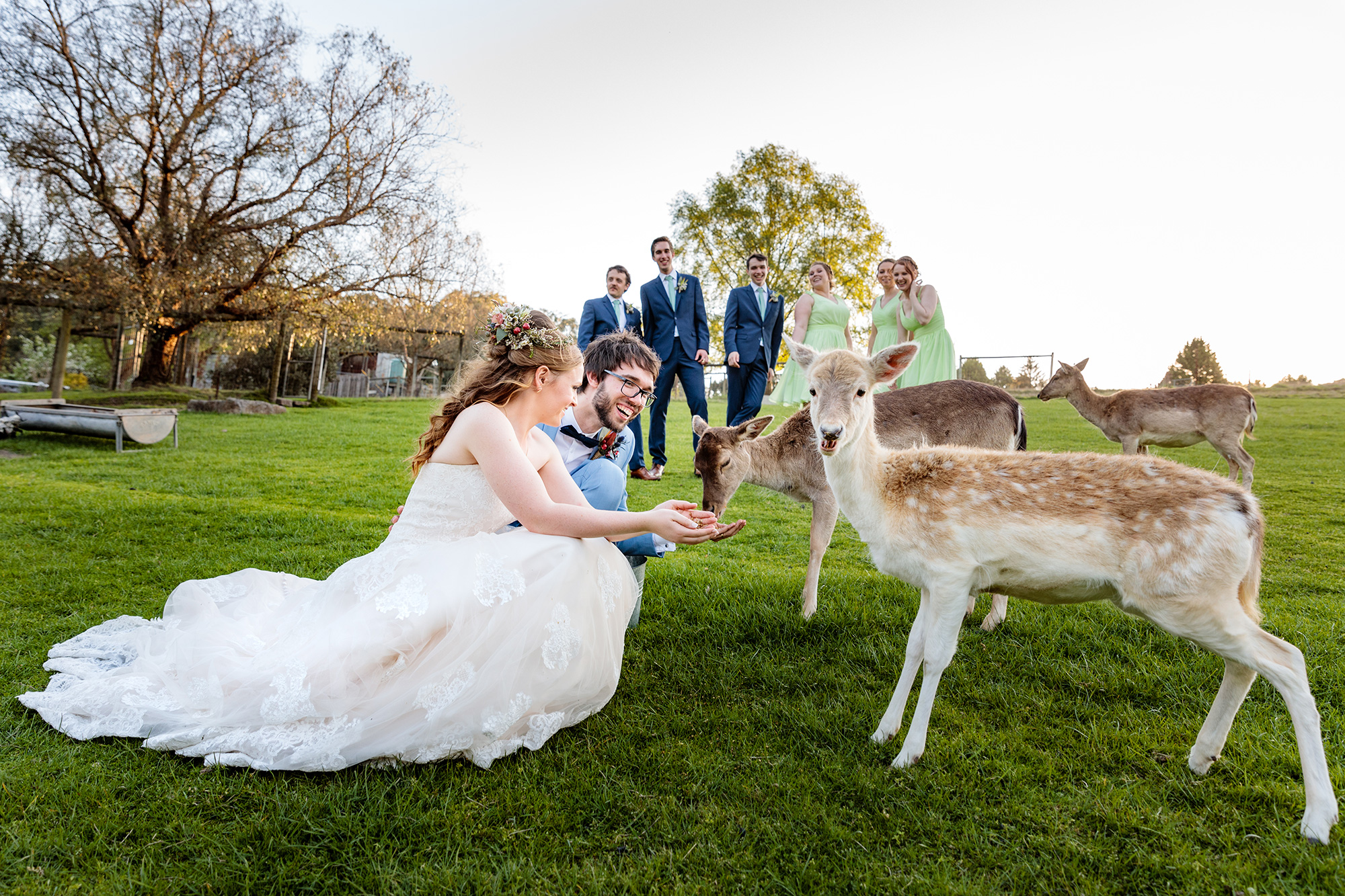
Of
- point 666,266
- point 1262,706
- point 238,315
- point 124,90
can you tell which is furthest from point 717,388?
point 1262,706

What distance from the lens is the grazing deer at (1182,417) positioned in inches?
385

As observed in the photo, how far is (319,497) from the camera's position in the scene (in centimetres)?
866

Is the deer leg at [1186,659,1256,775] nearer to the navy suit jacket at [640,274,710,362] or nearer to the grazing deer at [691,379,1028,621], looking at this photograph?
the grazing deer at [691,379,1028,621]

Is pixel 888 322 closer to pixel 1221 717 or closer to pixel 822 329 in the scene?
pixel 822 329

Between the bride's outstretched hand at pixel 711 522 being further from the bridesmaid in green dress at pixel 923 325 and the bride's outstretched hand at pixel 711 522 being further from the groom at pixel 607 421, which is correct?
the bridesmaid in green dress at pixel 923 325

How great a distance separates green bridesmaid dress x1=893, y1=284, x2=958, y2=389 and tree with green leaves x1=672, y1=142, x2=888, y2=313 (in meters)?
25.5

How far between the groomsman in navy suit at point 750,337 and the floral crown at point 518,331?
20.0 ft

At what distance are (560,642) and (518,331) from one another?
4.77 feet

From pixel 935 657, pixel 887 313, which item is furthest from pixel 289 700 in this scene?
pixel 887 313

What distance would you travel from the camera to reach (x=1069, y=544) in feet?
9.09

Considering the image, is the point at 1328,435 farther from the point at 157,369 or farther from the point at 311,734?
the point at 157,369

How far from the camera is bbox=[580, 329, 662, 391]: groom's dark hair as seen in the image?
13.3 feet

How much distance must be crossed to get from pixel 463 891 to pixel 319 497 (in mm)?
7520

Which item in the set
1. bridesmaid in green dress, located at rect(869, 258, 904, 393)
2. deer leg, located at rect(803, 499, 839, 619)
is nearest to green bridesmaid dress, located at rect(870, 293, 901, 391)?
bridesmaid in green dress, located at rect(869, 258, 904, 393)
